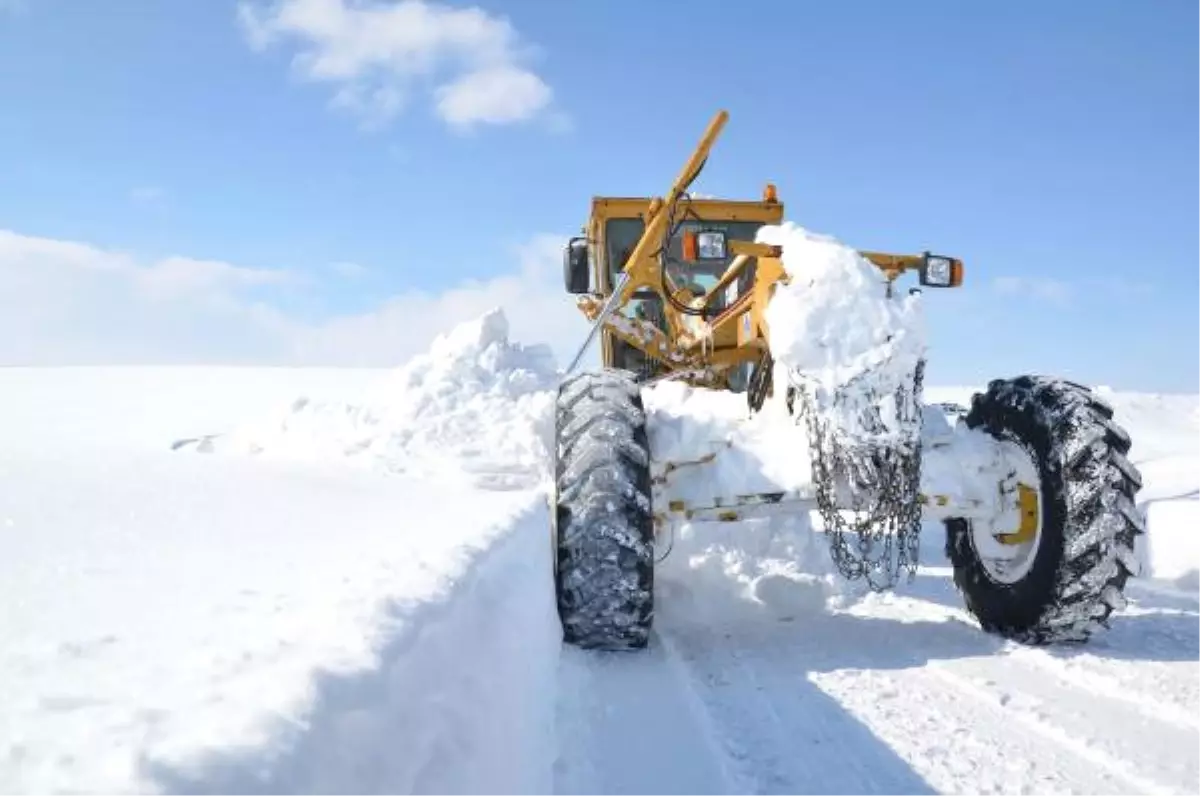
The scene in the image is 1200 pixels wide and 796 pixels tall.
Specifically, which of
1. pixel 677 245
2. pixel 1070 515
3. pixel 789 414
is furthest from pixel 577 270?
pixel 1070 515

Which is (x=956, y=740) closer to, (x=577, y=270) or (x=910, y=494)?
(x=910, y=494)

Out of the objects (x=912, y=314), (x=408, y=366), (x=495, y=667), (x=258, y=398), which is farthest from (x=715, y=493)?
(x=258, y=398)

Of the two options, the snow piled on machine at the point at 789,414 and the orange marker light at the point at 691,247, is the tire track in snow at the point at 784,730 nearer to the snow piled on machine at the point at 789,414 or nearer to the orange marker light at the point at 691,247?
the snow piled on machine at the point at 789,414

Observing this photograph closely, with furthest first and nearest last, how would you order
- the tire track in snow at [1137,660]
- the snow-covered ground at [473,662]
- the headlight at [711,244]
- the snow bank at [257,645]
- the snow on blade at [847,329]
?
the headlight at [711,244], the snow on blade at [847,329], the tire track in snow at [1137,660], the snow-covered ground at [473,662], the snow bank at [257,645]

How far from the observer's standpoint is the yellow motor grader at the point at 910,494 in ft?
11.3

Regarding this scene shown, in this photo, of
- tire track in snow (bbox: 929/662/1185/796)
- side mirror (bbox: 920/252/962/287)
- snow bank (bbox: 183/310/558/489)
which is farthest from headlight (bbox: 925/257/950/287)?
snow bank (bbox: 183/310/558/489)

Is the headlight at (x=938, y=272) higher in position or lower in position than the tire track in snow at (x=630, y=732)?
higher

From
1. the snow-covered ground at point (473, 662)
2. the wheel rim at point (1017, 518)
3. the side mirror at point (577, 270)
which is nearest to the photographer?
the snow-covered ground at point (473, 662)

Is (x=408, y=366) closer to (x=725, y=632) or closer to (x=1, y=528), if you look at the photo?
(x=725, y=632)

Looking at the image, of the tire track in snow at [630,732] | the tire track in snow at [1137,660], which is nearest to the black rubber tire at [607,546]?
the tire track in snow at [630,732]

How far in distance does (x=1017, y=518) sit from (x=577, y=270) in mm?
3589

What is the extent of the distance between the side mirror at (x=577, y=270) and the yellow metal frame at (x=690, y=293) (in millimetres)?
259

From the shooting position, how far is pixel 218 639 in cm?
140

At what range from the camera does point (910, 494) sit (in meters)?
3.39
